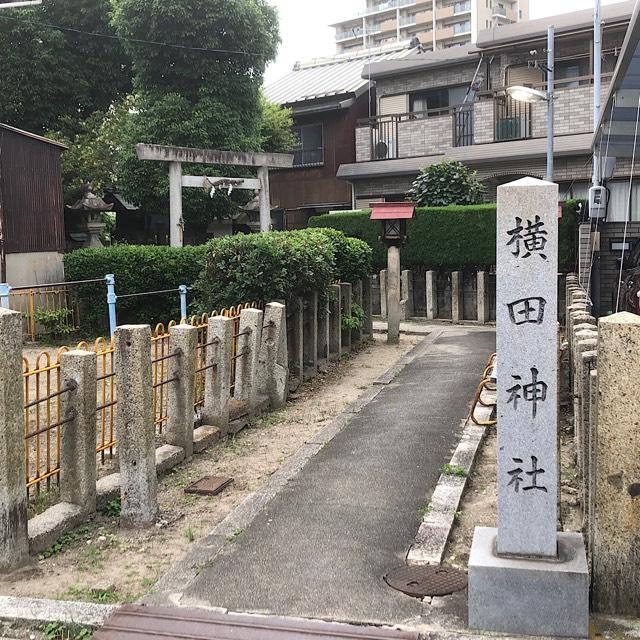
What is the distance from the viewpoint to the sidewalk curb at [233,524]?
15.2 feet

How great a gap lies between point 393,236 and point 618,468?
11.2 metres

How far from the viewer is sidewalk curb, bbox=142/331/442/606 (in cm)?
462

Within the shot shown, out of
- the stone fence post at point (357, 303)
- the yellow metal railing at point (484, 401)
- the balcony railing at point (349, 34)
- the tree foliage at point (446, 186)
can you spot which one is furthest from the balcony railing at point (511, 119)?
the balcony railing at point (349, 34)

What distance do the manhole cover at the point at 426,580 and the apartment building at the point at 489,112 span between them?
14.0 m

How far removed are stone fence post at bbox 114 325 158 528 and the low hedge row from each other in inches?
186

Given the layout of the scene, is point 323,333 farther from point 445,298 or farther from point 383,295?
point 445,298

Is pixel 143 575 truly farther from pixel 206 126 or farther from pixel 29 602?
pixel 206 126

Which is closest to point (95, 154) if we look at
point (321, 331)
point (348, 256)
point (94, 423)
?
point (348, 256)

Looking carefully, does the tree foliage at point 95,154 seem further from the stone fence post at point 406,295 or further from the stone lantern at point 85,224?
the stone fence post at point 406,295

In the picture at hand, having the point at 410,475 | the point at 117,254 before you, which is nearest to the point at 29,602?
the point at 410,475

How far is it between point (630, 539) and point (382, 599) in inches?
58.6

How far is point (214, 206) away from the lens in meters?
22.7

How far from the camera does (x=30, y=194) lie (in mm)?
17344

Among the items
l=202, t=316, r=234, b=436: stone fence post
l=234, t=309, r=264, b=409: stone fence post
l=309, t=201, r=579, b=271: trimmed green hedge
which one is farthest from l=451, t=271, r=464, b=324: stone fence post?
l=202, t=316, r=234, b=436: stone fence post
